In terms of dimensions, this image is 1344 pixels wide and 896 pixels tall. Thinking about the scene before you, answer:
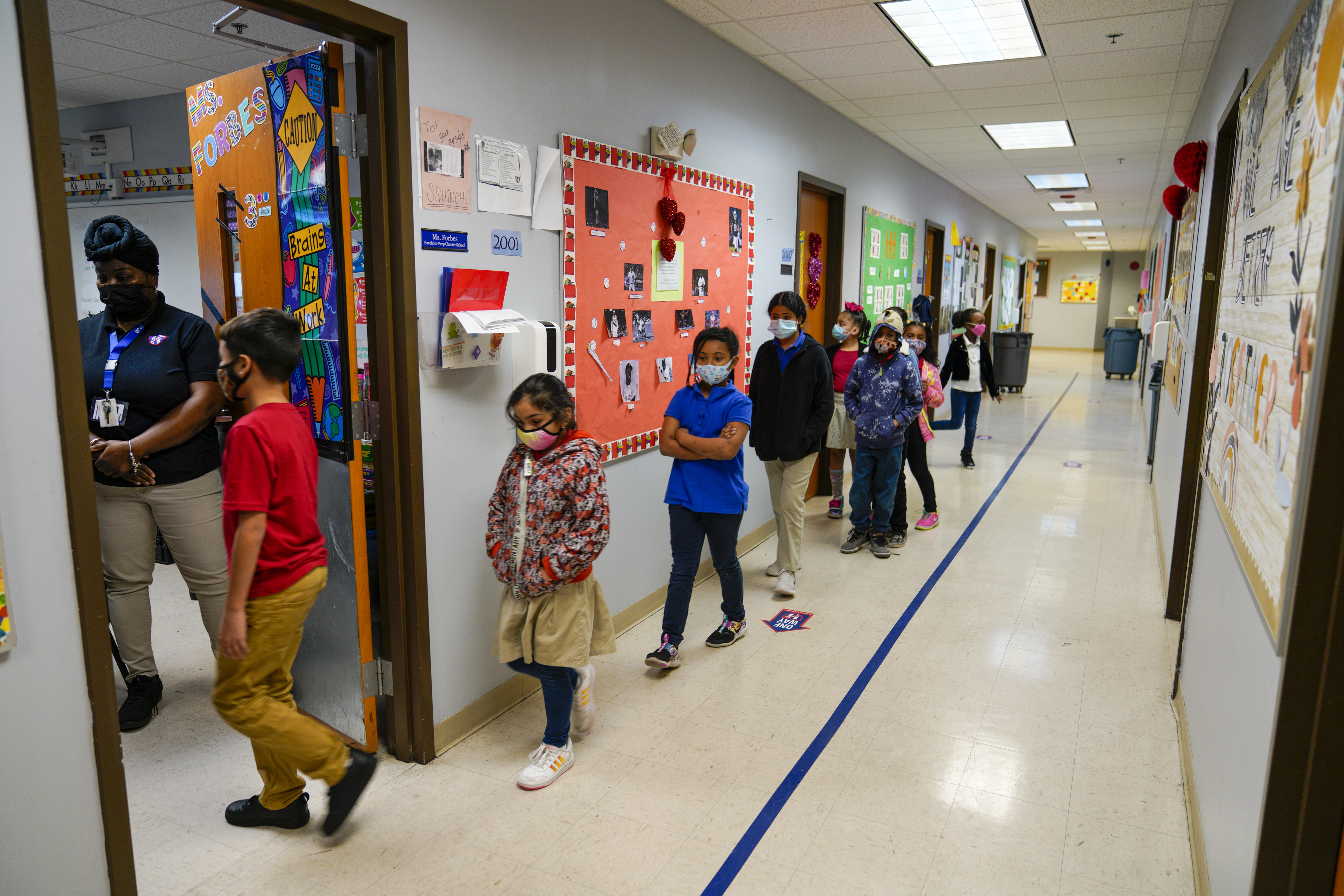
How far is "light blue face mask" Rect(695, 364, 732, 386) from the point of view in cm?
318

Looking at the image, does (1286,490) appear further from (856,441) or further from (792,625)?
(856,441)

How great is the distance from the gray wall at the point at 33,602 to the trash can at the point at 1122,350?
15945 mm

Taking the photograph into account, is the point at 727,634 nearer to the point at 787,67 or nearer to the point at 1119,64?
the point at 787,67

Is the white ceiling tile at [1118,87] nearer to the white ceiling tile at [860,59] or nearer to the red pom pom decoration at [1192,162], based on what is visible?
the red pom pom decoration at [1192,162]

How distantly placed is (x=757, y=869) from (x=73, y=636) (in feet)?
5.58

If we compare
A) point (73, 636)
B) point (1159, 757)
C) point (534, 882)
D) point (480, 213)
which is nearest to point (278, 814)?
point (534, 882)

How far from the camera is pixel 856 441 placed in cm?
485

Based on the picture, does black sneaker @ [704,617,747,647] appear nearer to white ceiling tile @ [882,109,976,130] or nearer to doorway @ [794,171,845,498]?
doorway @ [794,171,845,498]

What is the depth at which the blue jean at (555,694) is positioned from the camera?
2.59m

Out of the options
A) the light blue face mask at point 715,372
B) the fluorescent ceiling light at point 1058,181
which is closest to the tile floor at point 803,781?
the light blue face mask at point 715,372

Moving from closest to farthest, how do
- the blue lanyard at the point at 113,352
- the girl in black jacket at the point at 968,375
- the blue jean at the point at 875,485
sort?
1. the blue lanyard at the point at 113,352
2. the blue jean at the point at 875,485
3. the girl in black jacket at the point at 968,375

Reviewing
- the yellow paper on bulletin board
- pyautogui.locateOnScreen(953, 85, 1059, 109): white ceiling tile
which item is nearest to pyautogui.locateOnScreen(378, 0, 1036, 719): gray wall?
pyautogui.locateOnScreen(953, 85, 1059, 109): white ceiling tile

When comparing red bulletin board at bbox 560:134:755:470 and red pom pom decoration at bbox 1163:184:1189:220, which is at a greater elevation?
red pom pom decoration at bbox 1163:184:1189:220

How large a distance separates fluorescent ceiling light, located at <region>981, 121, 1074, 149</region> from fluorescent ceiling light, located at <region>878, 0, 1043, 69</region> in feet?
6.37
